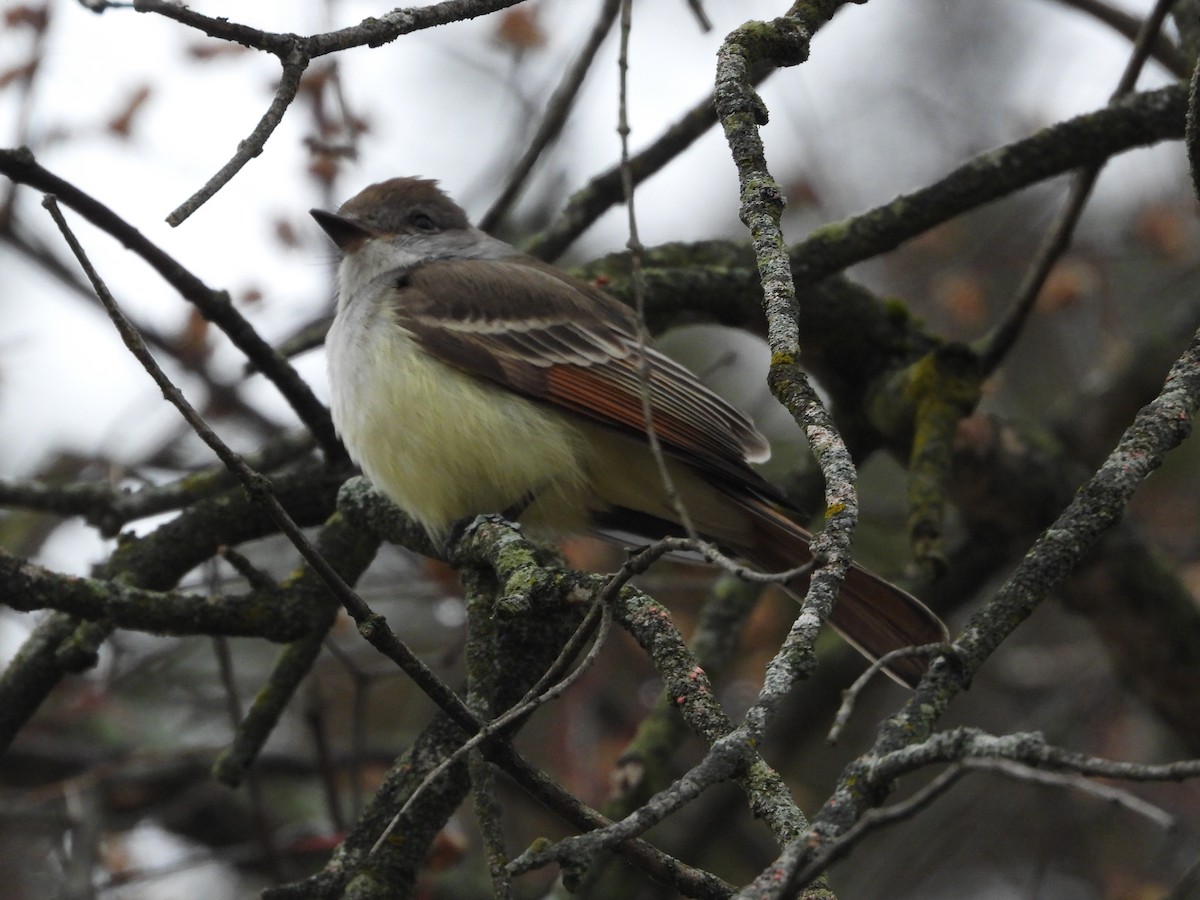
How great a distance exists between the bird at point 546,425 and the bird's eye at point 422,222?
619mm

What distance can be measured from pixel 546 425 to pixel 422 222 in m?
1.68

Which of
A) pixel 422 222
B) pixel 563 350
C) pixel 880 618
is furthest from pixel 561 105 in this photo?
pixel 880 618

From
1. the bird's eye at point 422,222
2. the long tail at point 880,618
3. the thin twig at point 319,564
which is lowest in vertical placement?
the thin twig at point 319,564

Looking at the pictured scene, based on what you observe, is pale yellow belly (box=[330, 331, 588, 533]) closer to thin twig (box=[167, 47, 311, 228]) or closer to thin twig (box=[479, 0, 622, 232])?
thin twig (box=[479, 0, 622, 232])

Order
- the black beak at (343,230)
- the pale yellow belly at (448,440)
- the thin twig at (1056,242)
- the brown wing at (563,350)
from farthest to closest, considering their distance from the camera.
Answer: the black beak at (343,230)
the thin twig at (1056,242)
the brown wing at (563,350)
the pale yellow belly at (448,440)

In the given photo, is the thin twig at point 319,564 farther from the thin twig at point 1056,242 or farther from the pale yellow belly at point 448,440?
the thin twig at point 1056,242

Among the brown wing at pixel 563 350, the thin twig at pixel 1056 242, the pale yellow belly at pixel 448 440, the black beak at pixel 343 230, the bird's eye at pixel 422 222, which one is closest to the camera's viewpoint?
the pale yellow belly at pixel 448 440

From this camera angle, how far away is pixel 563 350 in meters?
4.95

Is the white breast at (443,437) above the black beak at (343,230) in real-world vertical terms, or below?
below

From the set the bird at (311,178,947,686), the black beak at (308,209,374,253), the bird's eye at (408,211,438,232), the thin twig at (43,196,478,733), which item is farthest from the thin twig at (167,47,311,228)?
the bird's eye at (408,211,438,232)

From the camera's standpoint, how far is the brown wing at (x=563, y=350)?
465 cm

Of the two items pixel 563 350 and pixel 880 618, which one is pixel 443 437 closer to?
pixel 563 350

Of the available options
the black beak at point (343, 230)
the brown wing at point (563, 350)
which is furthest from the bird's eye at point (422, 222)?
the brown wing at point (563, 350)

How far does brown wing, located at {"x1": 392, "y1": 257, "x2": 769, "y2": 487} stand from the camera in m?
4.65
